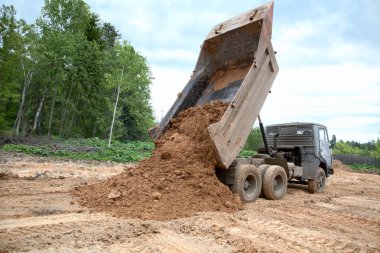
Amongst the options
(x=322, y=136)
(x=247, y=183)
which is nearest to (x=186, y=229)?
(x=247, y=183)

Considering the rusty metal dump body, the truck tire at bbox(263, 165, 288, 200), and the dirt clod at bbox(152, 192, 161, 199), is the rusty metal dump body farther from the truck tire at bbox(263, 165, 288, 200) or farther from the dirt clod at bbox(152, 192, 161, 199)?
the dirt clod at bbox(152, 192, 161, 199)

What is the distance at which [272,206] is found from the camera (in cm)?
757

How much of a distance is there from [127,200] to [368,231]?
4.34 m

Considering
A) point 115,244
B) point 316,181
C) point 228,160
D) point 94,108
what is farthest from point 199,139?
point 94,108

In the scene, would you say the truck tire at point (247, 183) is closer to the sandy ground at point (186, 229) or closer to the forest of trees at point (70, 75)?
the sandy ground at point (186, 229)

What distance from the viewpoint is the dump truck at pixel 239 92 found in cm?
733

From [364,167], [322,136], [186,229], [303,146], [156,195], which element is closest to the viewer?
[186,229]

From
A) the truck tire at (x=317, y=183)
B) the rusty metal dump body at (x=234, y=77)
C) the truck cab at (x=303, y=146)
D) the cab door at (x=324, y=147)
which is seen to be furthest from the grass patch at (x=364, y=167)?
the rusty metal dump body at (x=234, y=77)

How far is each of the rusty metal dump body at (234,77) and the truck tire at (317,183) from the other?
390cm

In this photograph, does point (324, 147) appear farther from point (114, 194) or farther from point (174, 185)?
point (114, 194)

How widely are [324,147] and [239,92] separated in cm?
528

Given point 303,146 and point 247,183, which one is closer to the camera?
point 247,183

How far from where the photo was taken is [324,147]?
11.1m

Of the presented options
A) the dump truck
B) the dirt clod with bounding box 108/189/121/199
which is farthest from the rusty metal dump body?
the dirt clod with bounding box 108/189/121/199
